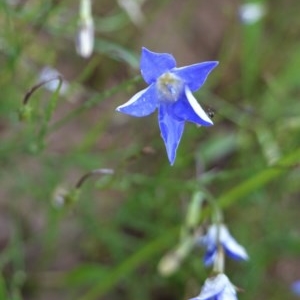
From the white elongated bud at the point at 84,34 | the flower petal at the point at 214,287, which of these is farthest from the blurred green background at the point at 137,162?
the flower petal at the point at 214,287

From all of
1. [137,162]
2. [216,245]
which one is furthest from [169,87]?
[137,162]

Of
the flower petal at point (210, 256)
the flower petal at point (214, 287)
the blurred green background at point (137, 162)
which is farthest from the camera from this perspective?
the blurred green background at point (137, 162)

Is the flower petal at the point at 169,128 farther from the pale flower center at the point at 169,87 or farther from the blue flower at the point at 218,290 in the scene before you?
the blue flower at the point at 218,290

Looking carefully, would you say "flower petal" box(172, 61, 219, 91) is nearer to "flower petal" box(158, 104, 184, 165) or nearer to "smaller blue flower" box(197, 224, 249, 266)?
"flower petal" box(158, 104, 184, 165)

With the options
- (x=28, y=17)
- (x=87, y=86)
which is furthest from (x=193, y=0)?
(x=28, y=17)

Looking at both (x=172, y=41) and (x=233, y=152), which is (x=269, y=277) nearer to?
(x=233, y=152)

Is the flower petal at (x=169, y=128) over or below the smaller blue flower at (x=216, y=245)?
over

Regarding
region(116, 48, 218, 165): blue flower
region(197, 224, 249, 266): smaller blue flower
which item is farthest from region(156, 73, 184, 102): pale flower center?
region(197, 224, 249, 266): smaller blue flower
